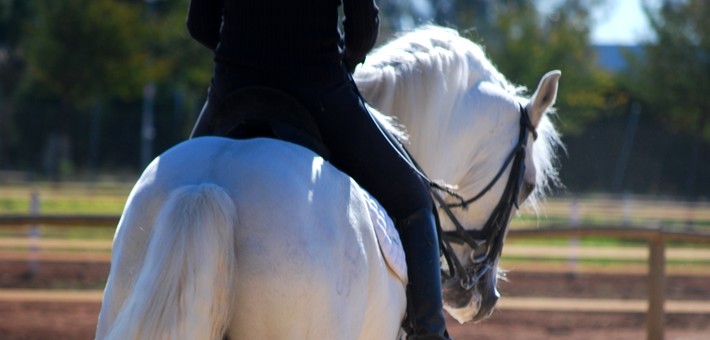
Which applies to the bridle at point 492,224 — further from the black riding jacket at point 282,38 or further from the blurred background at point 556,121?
the blurred background at point 556,121

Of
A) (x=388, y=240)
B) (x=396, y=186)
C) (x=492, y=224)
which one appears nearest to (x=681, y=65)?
(x=492, y=224)

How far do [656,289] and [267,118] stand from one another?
575 cm

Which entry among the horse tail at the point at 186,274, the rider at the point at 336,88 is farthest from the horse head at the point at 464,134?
the horse tail at the point at 186,274

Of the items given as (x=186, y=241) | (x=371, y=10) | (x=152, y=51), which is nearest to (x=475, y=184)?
(x=371, y=10)

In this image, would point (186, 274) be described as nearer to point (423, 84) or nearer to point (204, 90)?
point (423, 84)

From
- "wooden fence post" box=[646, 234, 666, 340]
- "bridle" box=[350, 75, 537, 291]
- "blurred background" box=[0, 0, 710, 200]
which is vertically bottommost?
"blurred background" box=[0, 0, 710, 200]

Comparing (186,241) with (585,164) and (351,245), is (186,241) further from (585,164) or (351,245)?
(585,164)

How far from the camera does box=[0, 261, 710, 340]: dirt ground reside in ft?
31.9

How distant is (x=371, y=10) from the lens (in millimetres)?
3369

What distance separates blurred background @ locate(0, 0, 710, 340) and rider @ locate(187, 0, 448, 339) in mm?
6652

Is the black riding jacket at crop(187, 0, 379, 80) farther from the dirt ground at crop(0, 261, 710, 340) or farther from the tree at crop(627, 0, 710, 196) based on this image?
the tree at crop(627, 0, 710, 196)

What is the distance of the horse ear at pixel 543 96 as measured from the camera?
4.26 meters

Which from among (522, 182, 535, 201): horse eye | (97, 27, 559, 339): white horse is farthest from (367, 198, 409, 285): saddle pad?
(522, 182, 535, 201): horse eye

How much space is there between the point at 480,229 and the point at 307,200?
173 centimetres
